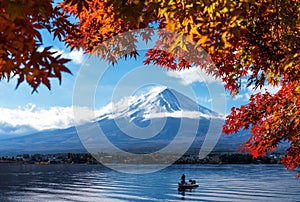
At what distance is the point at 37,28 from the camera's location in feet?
16.9

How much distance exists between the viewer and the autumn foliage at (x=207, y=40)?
15.3ft

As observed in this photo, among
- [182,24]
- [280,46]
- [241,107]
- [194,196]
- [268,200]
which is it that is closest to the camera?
[182,24]

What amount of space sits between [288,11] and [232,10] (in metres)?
2.34

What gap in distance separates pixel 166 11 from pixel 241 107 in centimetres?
679

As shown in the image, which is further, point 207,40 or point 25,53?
point 207,40

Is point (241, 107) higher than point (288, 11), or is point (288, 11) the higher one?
point (288, 11)

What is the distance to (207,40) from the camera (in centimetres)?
607

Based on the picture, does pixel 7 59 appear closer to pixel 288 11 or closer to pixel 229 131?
pixel 288 11

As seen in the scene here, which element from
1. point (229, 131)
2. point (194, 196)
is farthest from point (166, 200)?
point (229, 131)

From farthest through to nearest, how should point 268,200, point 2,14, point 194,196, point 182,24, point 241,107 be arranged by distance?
point 194,196
point 268,200
point 241,107
point 182,24
point 2,14

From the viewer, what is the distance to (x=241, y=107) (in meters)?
12.1

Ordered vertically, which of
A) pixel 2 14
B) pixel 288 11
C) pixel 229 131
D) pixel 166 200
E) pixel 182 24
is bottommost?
pixel 166 200

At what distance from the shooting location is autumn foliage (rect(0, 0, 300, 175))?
467cm

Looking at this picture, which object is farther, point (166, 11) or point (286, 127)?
point (286, 127)
